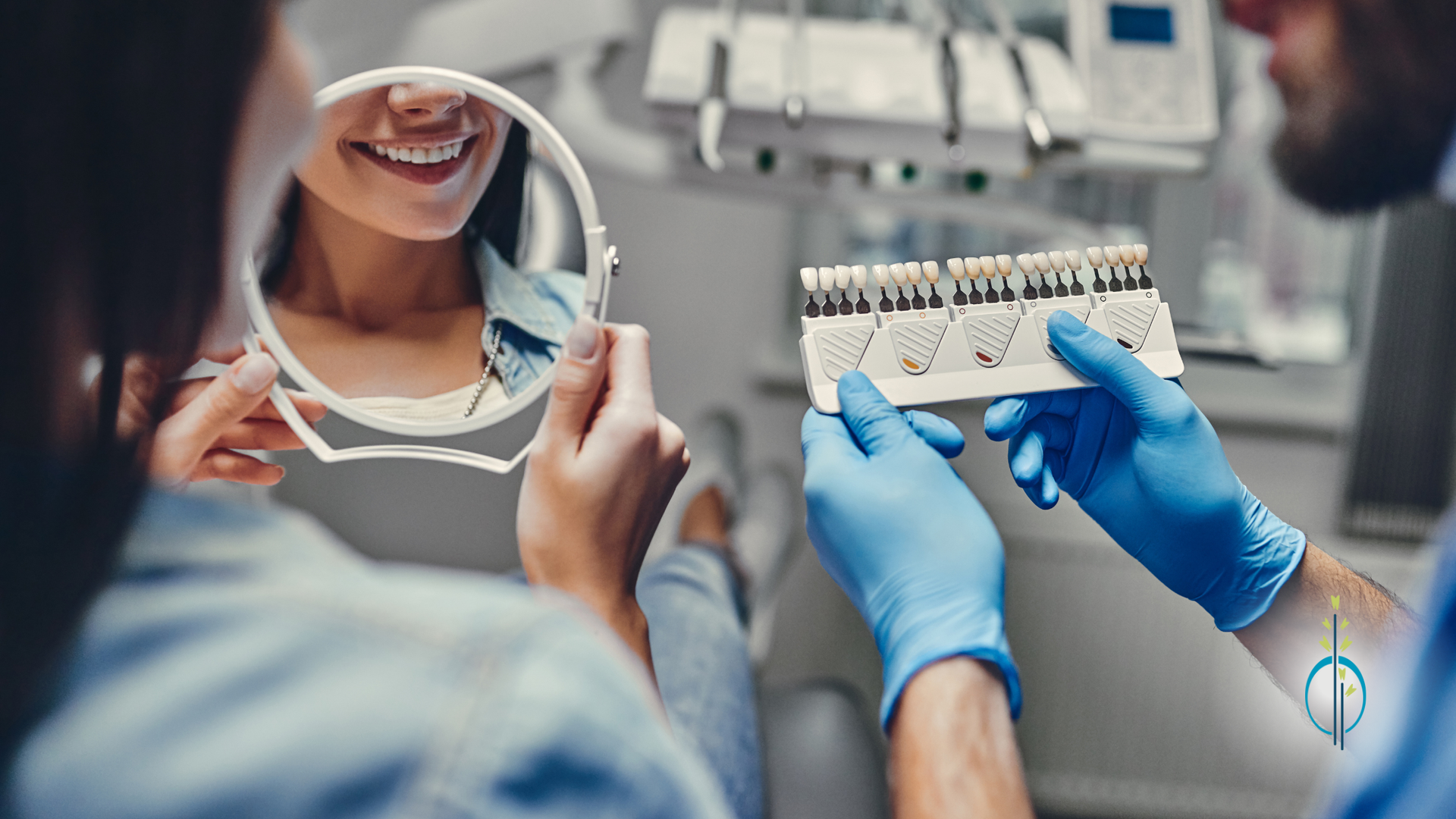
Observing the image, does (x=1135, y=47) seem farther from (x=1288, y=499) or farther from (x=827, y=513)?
(x=1288, y=499)

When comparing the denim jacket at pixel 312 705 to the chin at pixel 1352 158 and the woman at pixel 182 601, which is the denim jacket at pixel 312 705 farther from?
the chin at pixel 1352 158

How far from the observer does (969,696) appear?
0.54 meters

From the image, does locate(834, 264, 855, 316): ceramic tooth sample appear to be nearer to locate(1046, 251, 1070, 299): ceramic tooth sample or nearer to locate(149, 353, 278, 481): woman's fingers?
locate(1046, 251, 1070, 299): ceramic tooth sample

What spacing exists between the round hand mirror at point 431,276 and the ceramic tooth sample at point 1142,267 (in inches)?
14.8

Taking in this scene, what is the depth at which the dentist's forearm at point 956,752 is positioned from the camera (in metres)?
0.50

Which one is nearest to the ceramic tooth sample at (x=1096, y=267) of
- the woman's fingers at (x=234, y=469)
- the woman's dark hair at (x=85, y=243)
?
the woman's dark hair at (x=85, y=243)

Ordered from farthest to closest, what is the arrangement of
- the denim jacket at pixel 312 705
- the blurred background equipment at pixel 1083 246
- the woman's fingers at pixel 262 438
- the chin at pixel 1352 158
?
the blurred background equipment at pixel 1083 246 → the chin at pixel 1352 158 → the woman's fingers at pixel 262 438 → the denim jacket at pixel 312 705

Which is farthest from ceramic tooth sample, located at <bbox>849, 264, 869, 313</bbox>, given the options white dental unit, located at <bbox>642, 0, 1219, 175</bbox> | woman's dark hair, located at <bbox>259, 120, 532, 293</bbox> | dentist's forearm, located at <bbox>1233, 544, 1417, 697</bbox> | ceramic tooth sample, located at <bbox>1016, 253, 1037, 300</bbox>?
dentist's forearm, located at <bbox>1233, 544, 1417, 697</bbox>

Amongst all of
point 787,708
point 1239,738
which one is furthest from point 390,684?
point 1239,738

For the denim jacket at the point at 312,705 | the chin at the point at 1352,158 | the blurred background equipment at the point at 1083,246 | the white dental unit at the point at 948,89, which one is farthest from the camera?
the blurred background equipment at the point at 1083,246

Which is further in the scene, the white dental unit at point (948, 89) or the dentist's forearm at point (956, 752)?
the white dental unit at point (948, 89)

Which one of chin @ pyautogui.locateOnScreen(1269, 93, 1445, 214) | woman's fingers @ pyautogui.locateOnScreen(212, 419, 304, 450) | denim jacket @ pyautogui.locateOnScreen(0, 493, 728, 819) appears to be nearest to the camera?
denim jacket @ pyautogui.locateOnScreen(0, 493, 728, 819)

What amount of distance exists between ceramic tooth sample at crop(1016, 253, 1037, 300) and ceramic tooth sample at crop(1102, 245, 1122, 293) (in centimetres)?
5

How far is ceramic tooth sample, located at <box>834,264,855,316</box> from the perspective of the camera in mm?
535
